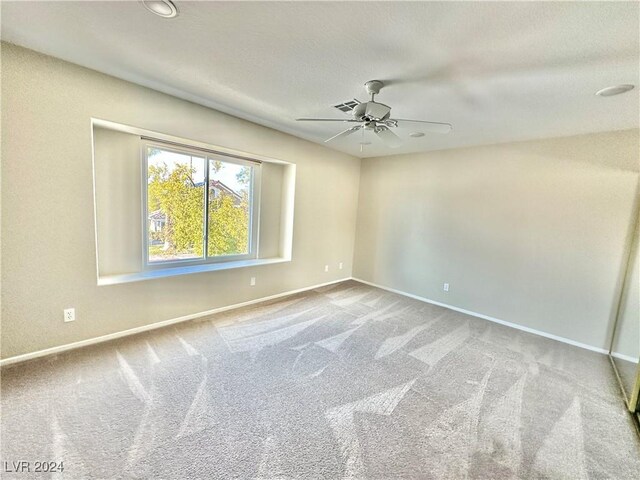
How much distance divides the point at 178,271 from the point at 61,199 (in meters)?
1.31

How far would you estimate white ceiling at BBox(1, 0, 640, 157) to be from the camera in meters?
1.48

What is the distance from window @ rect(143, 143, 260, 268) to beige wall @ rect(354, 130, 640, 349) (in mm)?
2624

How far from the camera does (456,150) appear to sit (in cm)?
413

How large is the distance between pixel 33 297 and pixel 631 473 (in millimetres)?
4454

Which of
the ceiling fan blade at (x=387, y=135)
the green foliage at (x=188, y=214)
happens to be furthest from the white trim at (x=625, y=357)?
the green foliage at (x=188, y=214)

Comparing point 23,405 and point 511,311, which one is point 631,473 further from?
point 23,405

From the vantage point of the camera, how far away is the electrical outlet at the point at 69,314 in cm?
241

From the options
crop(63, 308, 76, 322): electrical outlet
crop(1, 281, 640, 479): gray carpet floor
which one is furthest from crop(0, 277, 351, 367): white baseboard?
crop(63, 308, 76, 322): electrical outlet

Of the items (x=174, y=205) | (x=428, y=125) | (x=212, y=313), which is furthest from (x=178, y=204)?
(x=428, y=125)

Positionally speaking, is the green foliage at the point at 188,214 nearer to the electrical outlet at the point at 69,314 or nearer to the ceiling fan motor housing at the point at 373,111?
the electrical outlet at the point at 69,314

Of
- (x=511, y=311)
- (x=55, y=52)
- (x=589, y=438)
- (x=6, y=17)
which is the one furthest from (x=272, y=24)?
(x=511, y=311)

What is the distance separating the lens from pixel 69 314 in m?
2.43

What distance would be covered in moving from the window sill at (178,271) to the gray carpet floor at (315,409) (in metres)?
0.62

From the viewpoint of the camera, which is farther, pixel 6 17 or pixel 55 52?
pixel 55 52
